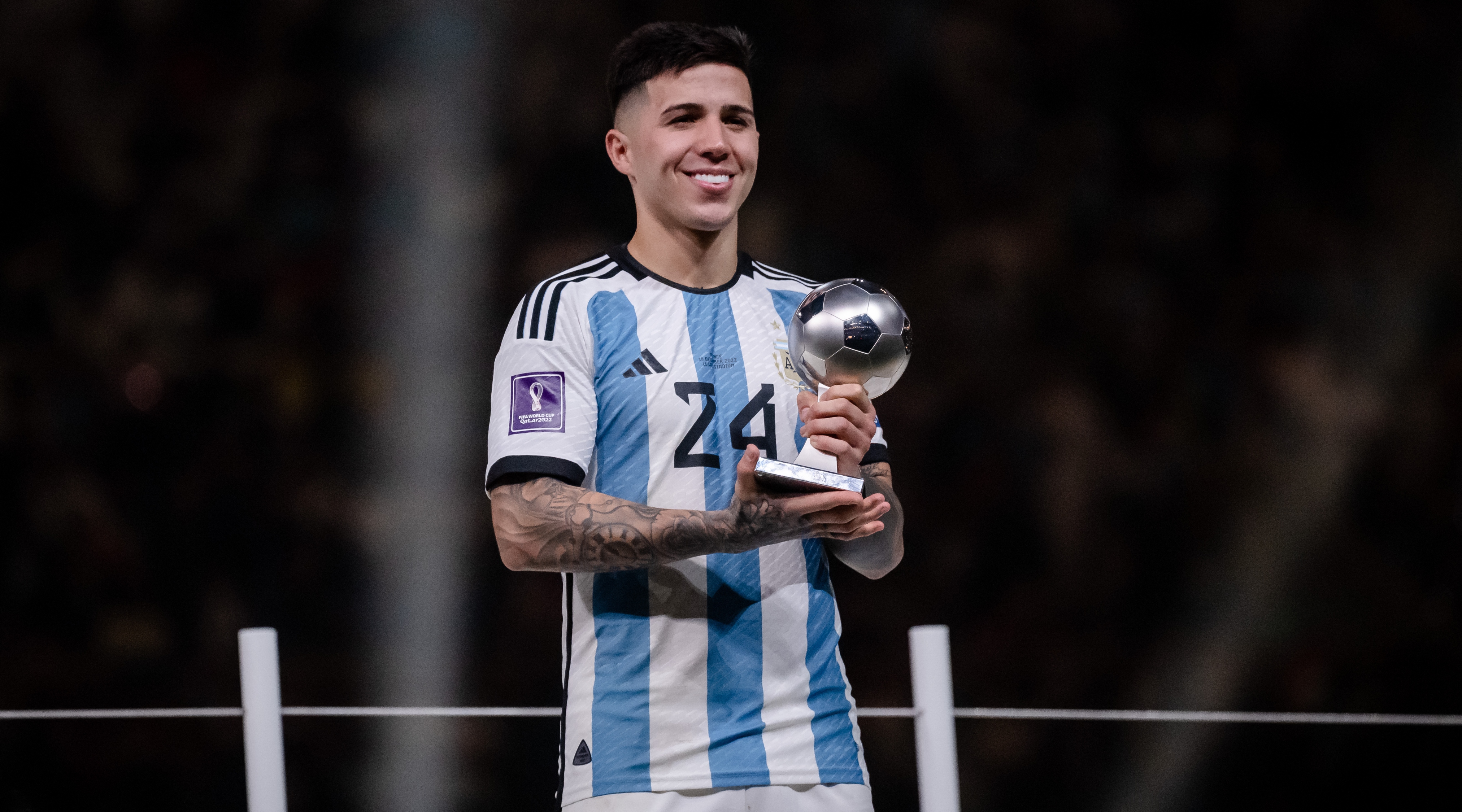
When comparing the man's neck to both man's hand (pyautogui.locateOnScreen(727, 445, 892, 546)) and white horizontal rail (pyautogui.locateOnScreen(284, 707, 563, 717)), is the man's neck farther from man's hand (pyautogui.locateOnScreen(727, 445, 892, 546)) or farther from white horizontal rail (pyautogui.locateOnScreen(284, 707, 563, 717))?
white horizontal rail (pyautogui.locateOnScreen(284, 707, 563, 717))

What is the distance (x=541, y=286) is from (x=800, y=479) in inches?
17.3

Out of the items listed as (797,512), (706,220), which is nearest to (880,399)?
(706,220)

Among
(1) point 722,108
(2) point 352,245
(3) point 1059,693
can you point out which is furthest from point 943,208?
(1) point 722,108

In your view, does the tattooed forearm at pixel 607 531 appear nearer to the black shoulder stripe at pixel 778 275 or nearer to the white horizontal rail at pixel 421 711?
the black shoulder stripe at pixel 778 275

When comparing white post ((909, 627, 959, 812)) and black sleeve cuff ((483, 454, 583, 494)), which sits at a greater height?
black sleeve cuff ((483, 454, 583, 494))

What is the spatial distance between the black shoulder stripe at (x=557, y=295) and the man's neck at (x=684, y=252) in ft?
0.11

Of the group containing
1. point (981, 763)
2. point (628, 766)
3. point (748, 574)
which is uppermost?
point (748, 574)

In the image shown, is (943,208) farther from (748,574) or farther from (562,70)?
(748,574)

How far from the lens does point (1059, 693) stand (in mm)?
3467

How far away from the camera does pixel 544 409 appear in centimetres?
115

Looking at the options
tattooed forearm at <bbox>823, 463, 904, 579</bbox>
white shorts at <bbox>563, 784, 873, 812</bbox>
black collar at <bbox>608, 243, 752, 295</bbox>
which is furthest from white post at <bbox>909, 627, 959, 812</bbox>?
black collar at <bbox>608, 243, 752, 295</bbox>

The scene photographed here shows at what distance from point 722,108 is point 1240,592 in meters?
2.79

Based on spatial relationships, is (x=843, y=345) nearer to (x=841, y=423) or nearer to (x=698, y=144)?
(x=841, y=423)

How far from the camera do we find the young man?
1.11 metres
